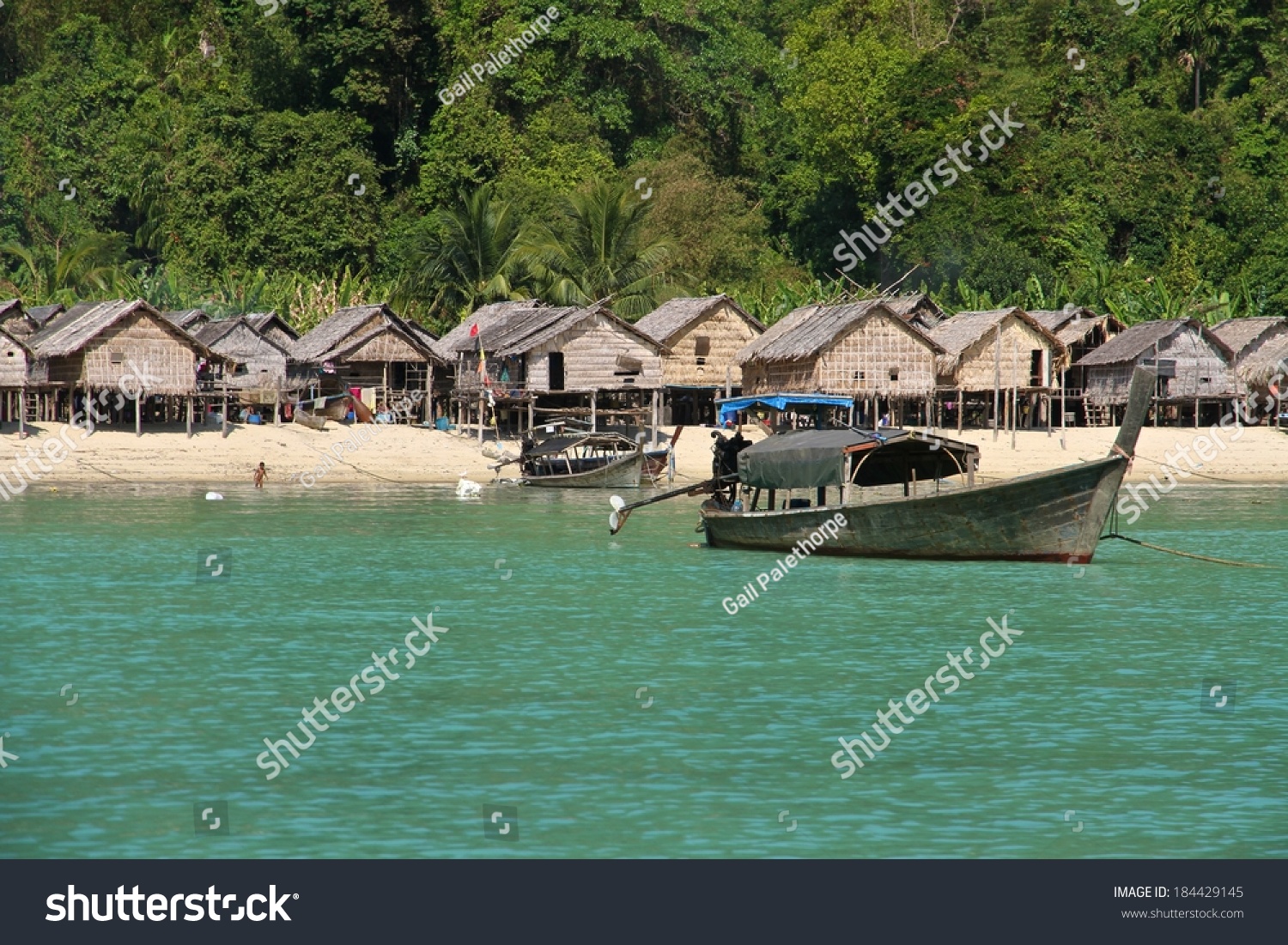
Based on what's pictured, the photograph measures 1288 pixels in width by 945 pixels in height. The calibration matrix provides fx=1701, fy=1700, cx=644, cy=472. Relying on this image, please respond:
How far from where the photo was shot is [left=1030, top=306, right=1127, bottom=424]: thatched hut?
56219mm

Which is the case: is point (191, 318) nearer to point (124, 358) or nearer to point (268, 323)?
point (268, 323)

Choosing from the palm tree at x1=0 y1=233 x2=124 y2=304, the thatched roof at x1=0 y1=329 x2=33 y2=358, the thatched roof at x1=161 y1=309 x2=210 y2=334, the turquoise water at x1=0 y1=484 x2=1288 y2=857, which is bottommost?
the turquoise water at x1=0 y1=484 x2=1288 y2=857

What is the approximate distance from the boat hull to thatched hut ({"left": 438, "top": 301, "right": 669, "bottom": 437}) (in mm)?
24125

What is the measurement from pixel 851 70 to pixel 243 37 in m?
25.8

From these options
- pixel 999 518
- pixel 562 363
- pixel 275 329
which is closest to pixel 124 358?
pixel 275 329

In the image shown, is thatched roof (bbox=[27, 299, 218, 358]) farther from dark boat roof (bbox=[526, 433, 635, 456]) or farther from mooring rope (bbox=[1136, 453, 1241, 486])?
mooring rope (bbox=[1136, 453, 1241, 486])

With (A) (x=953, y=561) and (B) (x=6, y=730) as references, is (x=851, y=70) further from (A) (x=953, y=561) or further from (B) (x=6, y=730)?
(B) (x=6, y=730)

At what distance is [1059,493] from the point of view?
24.1 metres

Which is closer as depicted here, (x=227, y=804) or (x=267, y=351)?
(x=227, y=804)

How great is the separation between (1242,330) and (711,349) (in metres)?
17.4

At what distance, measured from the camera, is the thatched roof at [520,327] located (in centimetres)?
5044

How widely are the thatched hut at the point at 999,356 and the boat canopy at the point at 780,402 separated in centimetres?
566

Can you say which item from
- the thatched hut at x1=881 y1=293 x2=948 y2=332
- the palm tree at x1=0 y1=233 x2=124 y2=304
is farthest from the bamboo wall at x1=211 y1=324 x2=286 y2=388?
the thatched hut at x1=881 y1=293 x2=948 y2=332
